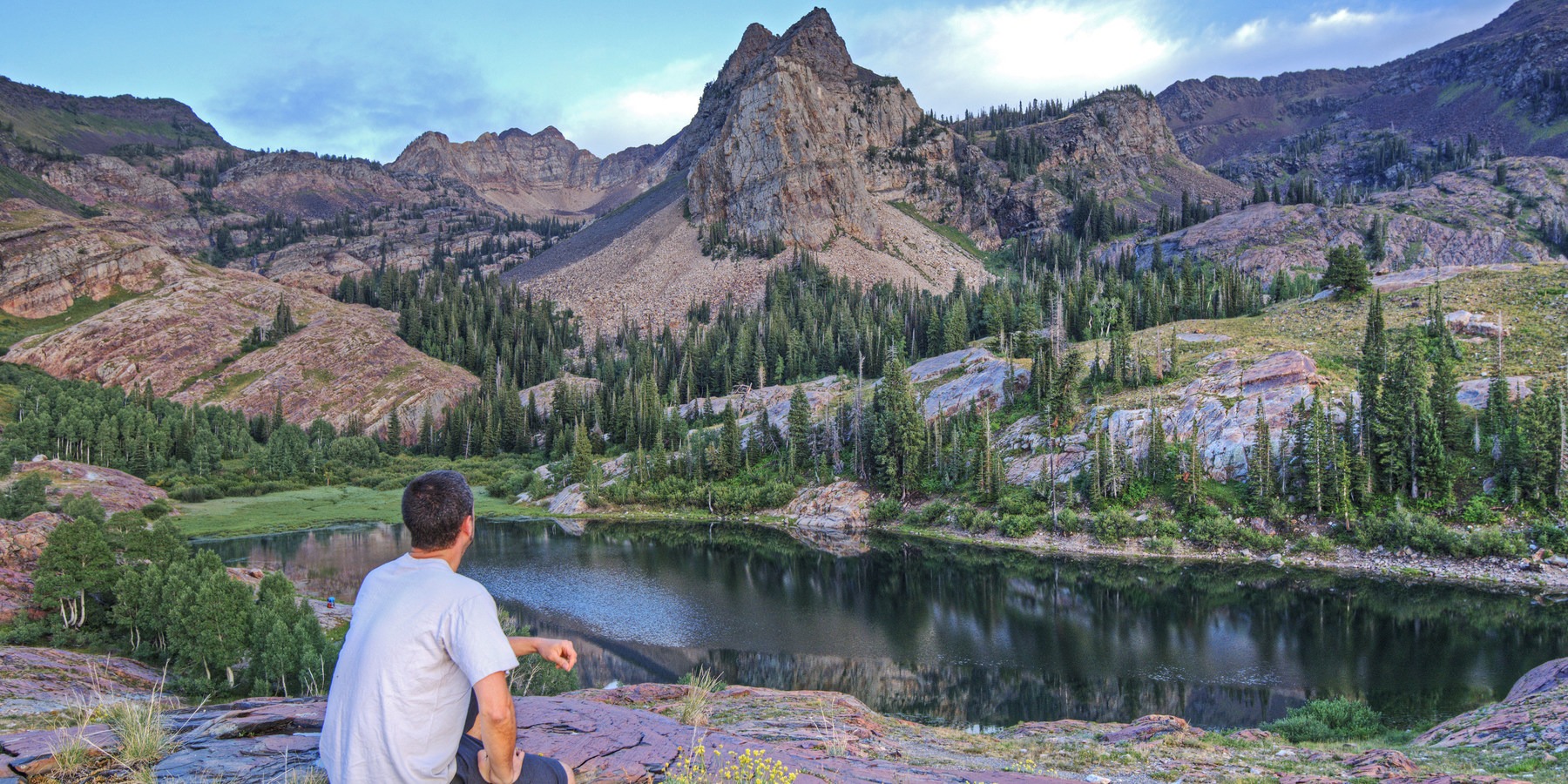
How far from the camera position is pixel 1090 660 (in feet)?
113

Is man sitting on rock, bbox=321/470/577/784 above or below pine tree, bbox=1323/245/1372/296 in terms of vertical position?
below

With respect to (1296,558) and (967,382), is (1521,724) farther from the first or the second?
(967,382)

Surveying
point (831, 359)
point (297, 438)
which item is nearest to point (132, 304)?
point (297, 438)

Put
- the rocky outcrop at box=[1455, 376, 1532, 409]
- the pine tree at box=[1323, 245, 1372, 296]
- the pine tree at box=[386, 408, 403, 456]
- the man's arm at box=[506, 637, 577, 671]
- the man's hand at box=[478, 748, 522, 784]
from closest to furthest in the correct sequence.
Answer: the man's hand at box=[478, 748, 522, 784] < the man's arm at box=[506, 637, 577, 671] < the rocky outcrop at box=[1455, 376, 1532, 409] < the pine tree at box=[1323, 245, 1372, 296] < the pine tree at box=[386, 408, 403, 456]

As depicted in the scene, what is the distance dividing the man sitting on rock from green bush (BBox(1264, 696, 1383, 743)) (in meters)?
22.3

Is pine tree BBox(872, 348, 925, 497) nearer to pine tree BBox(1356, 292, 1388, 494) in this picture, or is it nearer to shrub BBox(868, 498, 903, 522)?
shrub BBox(868, 498, 903, 522)

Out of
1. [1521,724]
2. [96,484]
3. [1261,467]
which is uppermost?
[96,484]

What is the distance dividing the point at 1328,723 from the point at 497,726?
26232 millimetres

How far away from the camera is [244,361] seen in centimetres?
13888

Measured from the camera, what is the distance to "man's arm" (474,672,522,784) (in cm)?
423

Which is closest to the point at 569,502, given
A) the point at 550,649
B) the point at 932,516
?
the point at 932,516

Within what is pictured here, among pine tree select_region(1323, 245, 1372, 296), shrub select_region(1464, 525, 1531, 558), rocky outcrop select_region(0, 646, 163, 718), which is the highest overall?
pine tree select_region(1323, 245, 1372, 296)

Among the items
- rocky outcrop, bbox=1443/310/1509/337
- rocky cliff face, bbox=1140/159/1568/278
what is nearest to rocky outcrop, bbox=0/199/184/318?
rocky outcrop, bbox=1443/310/1509/337

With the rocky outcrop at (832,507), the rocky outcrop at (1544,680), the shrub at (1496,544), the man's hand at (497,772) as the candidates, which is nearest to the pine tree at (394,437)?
the rocky outcrop at (832,507)
